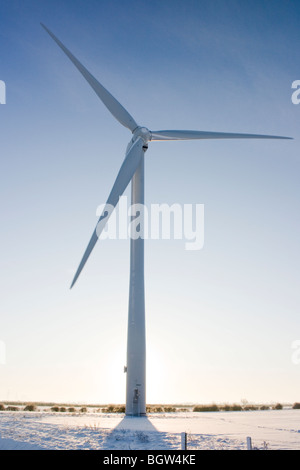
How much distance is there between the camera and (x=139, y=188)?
37344 millimetres

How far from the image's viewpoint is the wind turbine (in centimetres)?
3127

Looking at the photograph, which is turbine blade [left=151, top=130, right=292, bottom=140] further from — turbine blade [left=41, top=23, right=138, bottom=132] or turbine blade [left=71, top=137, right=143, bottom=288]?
turbine blade [left=71, top=137, right=143, bottom=288]

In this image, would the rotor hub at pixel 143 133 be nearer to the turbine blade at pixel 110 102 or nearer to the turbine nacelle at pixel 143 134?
the turbine nacelle at pixel 143 134

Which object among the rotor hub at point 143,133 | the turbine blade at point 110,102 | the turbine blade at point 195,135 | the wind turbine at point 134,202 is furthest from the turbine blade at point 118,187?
the turbine blade at point 110,102

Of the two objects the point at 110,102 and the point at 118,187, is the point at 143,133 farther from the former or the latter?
the point at 118,187

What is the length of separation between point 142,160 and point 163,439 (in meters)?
27.9

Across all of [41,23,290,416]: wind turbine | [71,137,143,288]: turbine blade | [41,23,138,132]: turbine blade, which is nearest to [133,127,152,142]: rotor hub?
[41,23,290,416]: wind turbine

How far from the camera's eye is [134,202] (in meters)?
36.8

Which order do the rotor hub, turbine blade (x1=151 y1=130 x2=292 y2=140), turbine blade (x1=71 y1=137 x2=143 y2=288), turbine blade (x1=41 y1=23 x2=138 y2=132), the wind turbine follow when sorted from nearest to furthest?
1. turbine blade (x1=71 y1=137 x2=143 y2=288)
2. the wind turbine
3. the rotor hub
4. turbine blade (x1=41 y1=23 x2=138 y2=132)
5. turbine blade (x1=151 y1=130 x2=292 y2=140)

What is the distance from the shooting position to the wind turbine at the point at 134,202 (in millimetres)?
31266

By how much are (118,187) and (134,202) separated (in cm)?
438

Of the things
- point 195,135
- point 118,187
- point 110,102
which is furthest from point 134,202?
point 110,102
